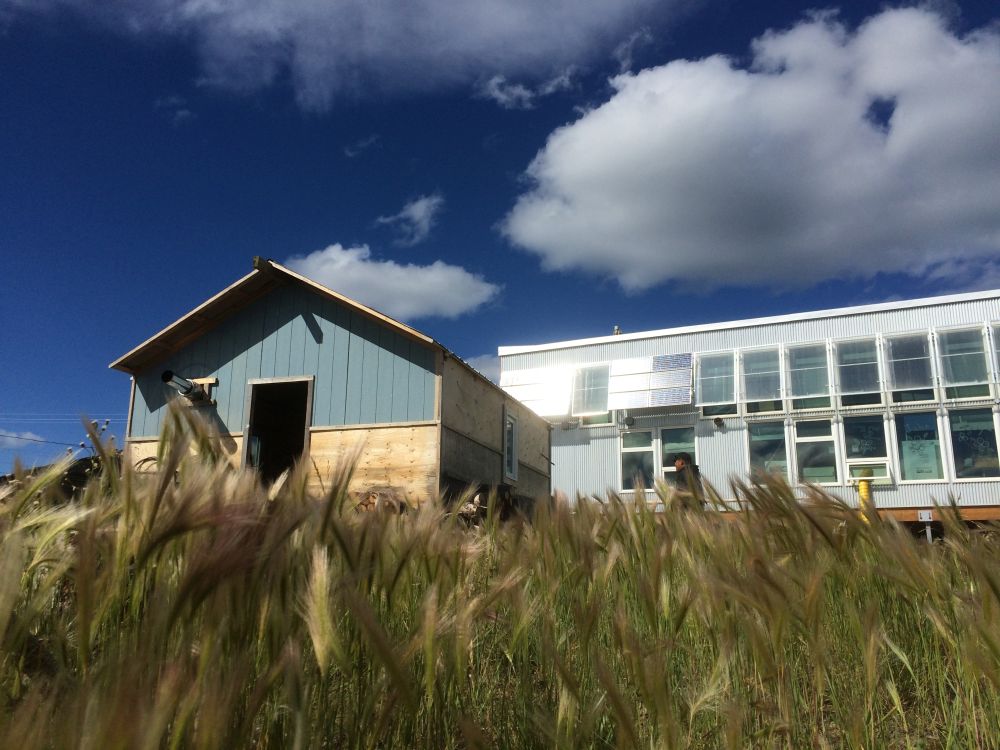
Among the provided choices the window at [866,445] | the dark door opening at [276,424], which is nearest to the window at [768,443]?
the window at [866,445]

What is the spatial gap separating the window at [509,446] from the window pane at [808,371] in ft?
35.6

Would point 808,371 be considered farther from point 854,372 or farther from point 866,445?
point 866,445

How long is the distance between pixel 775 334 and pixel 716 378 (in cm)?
214

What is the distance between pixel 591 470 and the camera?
74.6 feet

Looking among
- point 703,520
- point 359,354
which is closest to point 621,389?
point 359,354

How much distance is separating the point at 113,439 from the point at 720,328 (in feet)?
69.8

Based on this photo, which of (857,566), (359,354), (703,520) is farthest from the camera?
(359,354)

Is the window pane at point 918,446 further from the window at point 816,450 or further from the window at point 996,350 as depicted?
the window at point 996,350

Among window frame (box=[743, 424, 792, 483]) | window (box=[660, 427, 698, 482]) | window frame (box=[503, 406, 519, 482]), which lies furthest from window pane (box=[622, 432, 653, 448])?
window frame (box=[503, 406, 519, 482])

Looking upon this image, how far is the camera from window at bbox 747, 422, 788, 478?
66.5 ft

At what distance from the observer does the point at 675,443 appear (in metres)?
21.8

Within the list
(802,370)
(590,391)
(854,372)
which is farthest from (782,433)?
(590,391)

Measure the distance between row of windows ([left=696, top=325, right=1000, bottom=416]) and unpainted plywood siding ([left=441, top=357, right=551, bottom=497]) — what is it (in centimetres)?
939

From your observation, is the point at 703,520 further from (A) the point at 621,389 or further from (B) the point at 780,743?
(A) the point at 621,389
